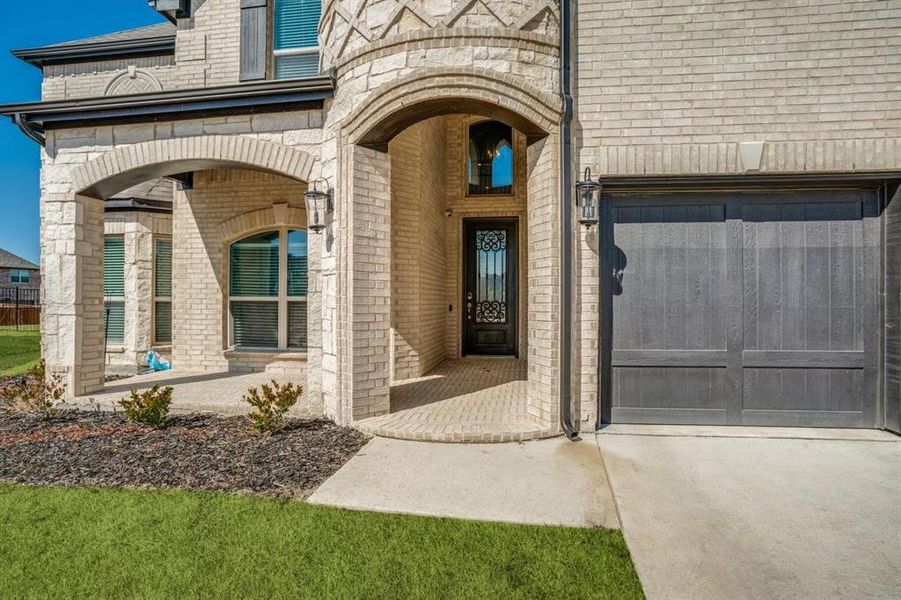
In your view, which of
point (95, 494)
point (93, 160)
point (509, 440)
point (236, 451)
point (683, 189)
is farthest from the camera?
point (93, 160)

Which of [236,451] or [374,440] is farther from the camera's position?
[374,440]

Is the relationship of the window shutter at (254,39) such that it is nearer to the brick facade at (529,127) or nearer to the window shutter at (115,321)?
the brick facade at (529,127)

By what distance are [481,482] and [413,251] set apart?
438 centimetres

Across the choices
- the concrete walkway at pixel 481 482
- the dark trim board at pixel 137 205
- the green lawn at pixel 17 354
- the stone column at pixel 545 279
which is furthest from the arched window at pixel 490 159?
the green lawn at pixel 17 354

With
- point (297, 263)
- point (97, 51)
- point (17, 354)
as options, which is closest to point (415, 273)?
point (297, 263)

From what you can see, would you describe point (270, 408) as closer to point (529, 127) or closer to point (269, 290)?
point (269, 290)

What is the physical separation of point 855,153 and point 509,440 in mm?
4418

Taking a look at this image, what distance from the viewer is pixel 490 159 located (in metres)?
9.51

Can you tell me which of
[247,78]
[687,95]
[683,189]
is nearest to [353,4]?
[247,78]

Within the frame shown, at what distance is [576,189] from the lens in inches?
178

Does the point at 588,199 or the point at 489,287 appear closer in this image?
the point at 588,199

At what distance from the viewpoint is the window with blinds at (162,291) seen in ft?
26.4

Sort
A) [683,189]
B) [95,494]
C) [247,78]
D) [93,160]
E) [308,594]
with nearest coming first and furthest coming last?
[308,594] → [95,494] → [683,189] → [93,160] → [247,78]

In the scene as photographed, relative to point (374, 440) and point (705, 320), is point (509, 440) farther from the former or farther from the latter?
point (705, 320)
